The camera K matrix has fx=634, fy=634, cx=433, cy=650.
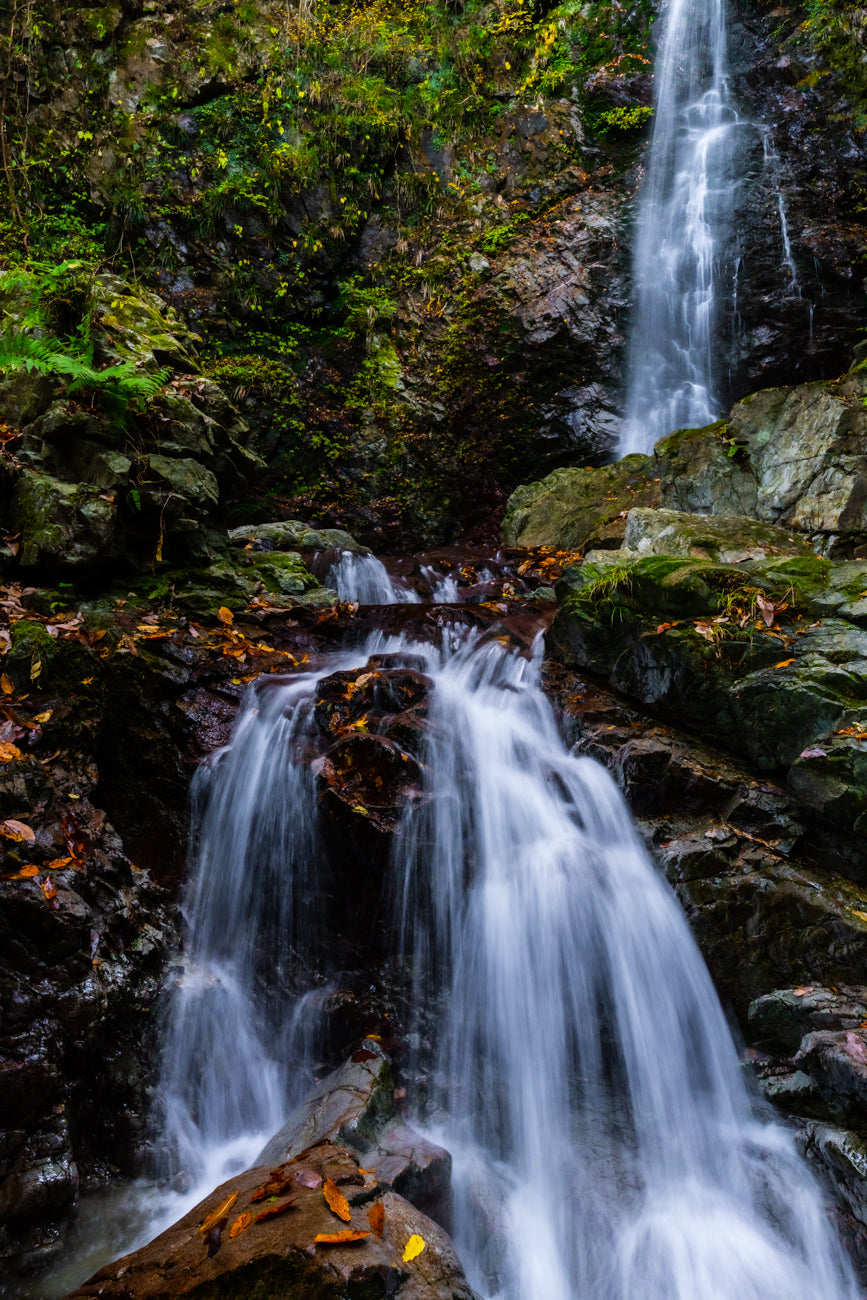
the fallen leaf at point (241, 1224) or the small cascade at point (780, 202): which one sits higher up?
the small cascade at point (780, 202)

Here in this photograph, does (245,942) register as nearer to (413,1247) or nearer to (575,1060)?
(575,1060)

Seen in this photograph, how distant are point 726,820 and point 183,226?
41.5 ft

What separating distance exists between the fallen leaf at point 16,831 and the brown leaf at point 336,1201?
2182 mm

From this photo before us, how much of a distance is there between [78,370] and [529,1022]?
6148 mm

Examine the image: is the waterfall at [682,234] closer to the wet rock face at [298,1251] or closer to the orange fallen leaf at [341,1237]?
the wet rock face at [298,1251]

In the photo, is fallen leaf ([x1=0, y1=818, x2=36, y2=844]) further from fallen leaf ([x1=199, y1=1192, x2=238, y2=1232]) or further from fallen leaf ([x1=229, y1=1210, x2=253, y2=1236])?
fallen leaf ([x1=229, y1=1210, x2=253, y2=1236])

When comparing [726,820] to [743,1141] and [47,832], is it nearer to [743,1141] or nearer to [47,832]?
[743,1141]

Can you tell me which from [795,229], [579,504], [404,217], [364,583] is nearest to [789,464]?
[579,504]

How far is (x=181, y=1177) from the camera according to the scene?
3.14 meters

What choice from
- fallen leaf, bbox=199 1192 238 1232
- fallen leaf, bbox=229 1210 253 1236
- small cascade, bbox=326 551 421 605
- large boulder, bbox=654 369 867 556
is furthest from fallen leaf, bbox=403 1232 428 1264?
large boulder, bbox=654 369 867 556

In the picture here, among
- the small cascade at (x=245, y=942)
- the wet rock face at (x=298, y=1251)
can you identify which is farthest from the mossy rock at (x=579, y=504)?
the wet rock face at (x=298, y=1251)

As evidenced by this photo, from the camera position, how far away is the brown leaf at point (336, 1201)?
2.10m

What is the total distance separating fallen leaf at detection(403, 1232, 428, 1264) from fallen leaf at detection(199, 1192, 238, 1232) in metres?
0.68

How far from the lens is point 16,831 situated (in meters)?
3.23
